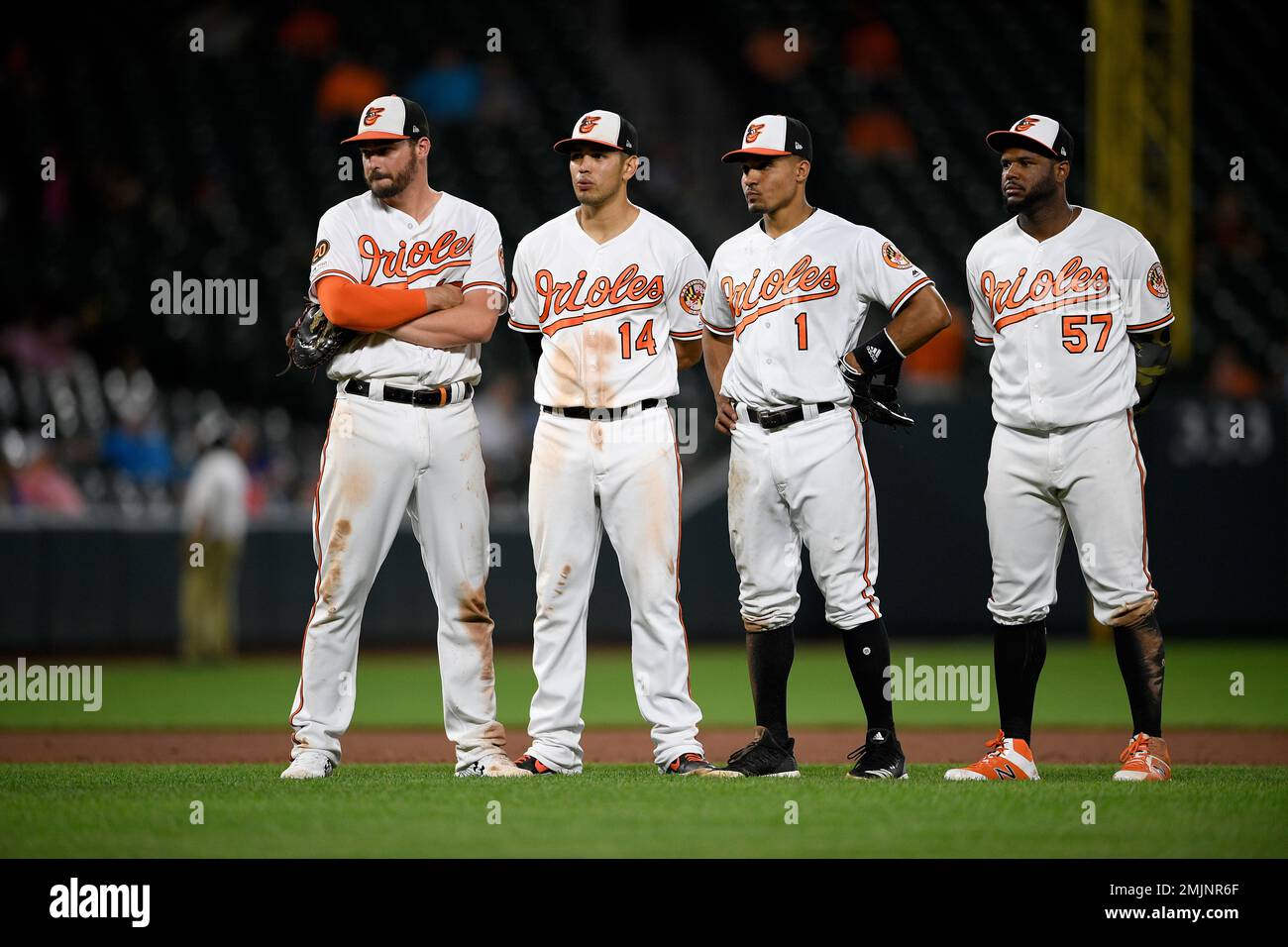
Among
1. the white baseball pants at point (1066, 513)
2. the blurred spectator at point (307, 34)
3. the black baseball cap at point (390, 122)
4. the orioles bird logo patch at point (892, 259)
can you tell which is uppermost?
the blurred spectator at point (307, 34)

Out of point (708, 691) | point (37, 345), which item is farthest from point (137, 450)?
point (708, 691)

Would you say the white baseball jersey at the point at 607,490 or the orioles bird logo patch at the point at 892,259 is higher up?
the orioles bird logo patch at the point at 892,259

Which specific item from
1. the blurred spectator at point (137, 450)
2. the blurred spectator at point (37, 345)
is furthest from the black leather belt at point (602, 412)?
the blurred spectator at point (37, 345)

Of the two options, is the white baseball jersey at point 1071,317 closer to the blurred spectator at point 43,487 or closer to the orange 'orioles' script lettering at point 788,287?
the orange 'orioles' script lettering at point 788,287

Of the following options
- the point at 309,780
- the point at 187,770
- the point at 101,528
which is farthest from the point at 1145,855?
the point at 101,528

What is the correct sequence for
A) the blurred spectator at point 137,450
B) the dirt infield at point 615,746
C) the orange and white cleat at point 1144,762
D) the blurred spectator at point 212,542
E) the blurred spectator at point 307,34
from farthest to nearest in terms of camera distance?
1. the blurred spectator at point 307,34
2. the blurred spectator at point 137,450
3. the blurred spectator at point 212,542
4. the dirt infield at point 615,746
5. the orange and white cleat at point 1144,762

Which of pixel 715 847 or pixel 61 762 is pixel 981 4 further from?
pixel 715 847

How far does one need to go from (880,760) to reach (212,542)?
7.26 m

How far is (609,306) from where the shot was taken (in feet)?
18.1

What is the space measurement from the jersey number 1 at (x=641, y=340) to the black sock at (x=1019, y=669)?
1.47 meters

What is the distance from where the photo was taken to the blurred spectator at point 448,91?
15852 mm

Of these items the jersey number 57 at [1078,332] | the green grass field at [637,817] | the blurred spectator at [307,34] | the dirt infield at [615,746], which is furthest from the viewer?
the blurred spectator at [307,34]

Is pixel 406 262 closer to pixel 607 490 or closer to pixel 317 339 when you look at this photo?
pixel 317 339

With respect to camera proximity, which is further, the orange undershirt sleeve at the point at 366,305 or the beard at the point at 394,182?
the beard at the point at 394,182
